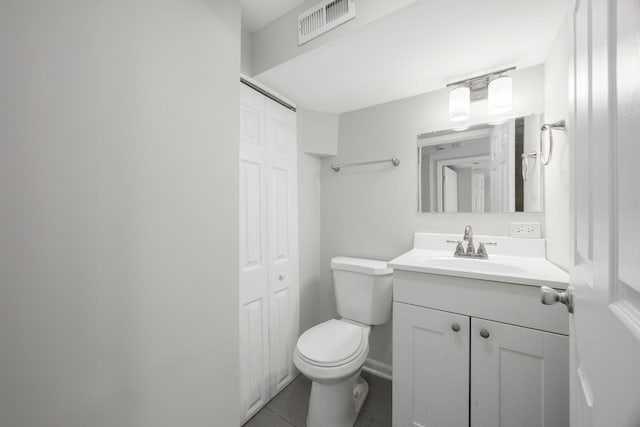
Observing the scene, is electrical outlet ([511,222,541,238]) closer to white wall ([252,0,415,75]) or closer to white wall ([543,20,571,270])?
white wall ([543,20,571,270])

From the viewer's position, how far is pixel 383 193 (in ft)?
6.02

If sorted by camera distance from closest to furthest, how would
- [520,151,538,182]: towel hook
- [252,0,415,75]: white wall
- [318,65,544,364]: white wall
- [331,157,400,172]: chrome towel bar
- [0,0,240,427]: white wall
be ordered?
[0,0,240,427]: white wall
[252,0,415,75]: white wall
[520,151,538,182]: towel hook
[318,65,544,364]: white wall
[331,157,400,172]: chrome towel bar

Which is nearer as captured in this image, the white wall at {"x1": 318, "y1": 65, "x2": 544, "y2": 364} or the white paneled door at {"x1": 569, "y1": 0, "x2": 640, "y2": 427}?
the white paneled door at {"x1": 569, "y1": 0, "x2": 640, "y2": 427}

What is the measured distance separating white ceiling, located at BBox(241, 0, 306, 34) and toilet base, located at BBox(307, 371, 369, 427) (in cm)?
197

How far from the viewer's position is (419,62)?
4.31ft

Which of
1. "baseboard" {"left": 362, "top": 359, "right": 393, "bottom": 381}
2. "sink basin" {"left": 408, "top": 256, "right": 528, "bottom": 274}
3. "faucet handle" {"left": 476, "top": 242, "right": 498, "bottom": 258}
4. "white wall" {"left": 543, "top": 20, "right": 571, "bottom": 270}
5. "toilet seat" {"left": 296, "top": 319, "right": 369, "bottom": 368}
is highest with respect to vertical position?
"white wall" {"left": 543, "top": 20, "right": 571, "bottom": 270}

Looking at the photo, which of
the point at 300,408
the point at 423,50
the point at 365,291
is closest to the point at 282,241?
the point at 365,291

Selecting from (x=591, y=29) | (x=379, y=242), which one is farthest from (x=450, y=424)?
(x=591, y=29)

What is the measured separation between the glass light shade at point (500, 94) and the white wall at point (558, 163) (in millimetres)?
159

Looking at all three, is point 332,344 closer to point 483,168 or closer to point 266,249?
point 266,249

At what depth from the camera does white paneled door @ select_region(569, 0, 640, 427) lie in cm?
28

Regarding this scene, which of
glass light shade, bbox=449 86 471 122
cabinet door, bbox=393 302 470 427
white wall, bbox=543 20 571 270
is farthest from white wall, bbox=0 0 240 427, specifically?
white wall, bbox=543 20 571 270

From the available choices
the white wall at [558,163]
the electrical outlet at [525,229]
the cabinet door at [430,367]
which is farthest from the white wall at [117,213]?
the electrical outlet at [525,229]

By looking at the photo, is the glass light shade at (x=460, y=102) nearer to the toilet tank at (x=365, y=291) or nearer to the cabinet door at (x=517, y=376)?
the toilet tank at (x=365, y=291)
